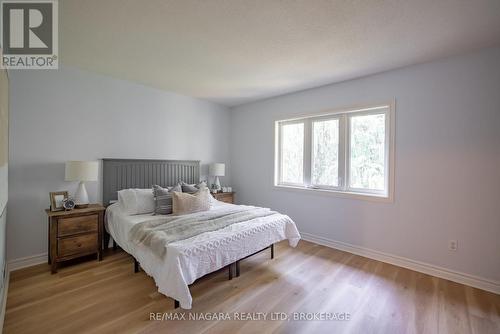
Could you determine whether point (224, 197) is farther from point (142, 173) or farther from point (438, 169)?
point (438, 169)

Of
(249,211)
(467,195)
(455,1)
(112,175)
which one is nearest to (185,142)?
(112,175)

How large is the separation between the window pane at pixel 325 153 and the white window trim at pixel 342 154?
2.8 inches

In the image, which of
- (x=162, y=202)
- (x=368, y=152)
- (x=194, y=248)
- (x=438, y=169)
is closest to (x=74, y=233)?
(x=162, y=202)

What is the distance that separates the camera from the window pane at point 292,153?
156 inches

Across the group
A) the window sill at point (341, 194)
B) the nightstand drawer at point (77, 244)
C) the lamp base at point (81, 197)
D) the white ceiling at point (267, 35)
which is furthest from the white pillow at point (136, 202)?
the window sill at point (341, 194)

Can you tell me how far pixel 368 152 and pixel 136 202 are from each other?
3.30m

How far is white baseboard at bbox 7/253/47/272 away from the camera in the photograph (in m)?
2.55

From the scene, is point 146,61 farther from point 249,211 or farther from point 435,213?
point 435,213

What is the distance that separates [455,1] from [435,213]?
211 centimetres

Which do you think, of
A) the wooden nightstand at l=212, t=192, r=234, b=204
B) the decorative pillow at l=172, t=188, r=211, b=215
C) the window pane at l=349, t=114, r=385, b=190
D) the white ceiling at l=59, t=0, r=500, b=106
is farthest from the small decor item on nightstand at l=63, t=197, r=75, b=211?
the window pane at l=349, t=114, r=385, b=190

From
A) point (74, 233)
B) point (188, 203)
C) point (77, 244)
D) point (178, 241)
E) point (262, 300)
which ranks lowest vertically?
point (262, 300)

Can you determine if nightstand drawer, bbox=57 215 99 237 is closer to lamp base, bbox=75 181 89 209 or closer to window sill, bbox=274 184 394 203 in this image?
lamp base, bbox=75 181 89 209

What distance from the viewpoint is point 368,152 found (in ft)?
10.4

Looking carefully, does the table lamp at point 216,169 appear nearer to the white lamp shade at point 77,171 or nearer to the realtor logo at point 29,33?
the white lamp shade at point 77,171
